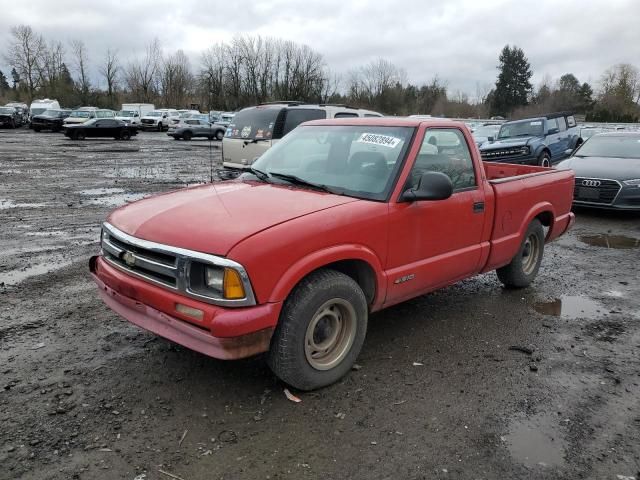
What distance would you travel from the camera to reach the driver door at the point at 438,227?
12.7 feet

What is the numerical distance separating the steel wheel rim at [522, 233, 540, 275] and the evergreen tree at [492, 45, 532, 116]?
284ft

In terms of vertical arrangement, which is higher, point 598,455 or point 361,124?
point 361,124

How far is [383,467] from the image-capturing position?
9.05ft

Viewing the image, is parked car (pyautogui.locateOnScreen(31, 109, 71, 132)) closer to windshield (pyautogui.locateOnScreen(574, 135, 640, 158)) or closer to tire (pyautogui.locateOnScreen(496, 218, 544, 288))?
windshield (pyautogui.locateOnScreen(574, 135, 640, 158))

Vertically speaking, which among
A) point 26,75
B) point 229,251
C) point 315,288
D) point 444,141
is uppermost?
point 26,75

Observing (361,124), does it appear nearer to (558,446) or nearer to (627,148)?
(558,446)

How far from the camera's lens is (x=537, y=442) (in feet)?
9.89

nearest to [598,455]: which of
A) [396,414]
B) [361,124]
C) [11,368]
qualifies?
[396,414]

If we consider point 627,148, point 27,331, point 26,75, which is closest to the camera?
point 27,331

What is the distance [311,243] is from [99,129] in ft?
107

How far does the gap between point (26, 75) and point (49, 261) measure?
9611cm

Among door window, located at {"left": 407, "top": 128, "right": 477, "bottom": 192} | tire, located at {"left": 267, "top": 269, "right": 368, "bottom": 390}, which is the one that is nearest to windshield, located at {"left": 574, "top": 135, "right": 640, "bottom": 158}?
door window, located at {"left": 407, "top": 128, "right": 477, "bottom": 192}

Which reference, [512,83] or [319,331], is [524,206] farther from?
[512,83]

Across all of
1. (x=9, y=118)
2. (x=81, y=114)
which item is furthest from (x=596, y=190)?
(x=9, y=118)
